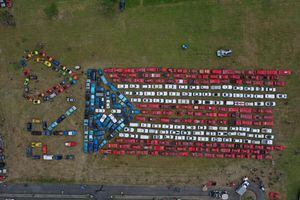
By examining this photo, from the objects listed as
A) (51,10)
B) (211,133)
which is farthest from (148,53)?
(51,10)

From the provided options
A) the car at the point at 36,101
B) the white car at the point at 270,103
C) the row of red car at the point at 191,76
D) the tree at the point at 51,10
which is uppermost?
the tree at the point at 51,10

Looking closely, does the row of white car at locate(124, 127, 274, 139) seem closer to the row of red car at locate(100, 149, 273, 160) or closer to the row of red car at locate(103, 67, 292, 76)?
the row of red car at locate(100, 149, 273, 160)

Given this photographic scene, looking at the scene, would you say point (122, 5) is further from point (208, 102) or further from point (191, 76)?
point (208, 102)

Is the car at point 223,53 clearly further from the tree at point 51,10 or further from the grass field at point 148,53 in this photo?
the tree at point 51,10

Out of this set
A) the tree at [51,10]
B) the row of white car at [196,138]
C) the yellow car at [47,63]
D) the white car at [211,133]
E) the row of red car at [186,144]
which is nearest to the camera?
the row of red car at [186,144]

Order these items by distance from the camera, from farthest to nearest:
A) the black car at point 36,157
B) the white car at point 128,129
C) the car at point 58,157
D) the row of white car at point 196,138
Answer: the black car at point 36,157
the car at point 58,157
the white car at point 128,129
the row of white car at point 196,138

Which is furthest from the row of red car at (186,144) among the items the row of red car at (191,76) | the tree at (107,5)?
the tree at (107,5)

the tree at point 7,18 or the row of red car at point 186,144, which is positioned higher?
the tree at point 7,18

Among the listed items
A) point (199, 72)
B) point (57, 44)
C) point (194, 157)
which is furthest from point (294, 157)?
point (57, 44)
